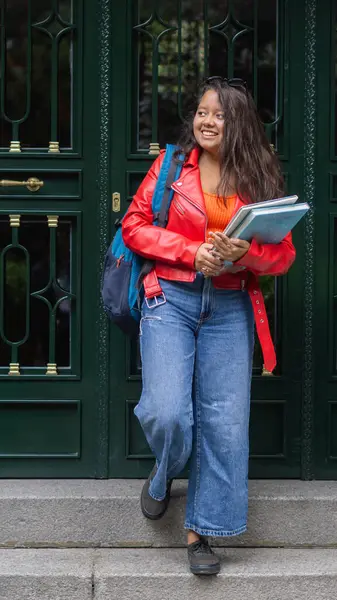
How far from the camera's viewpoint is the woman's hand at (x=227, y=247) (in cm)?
409

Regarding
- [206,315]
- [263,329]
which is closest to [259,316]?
[263,329]

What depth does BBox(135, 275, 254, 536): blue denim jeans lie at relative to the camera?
4293 mm

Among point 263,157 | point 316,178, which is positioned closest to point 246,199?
point 263,157

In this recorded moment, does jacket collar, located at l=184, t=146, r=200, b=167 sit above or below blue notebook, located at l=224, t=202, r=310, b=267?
above

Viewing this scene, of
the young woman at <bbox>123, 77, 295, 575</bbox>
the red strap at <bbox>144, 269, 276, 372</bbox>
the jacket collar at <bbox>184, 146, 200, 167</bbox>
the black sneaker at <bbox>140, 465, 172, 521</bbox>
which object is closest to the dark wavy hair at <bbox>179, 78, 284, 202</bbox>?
the young woman at <bbox>123, 77, 295, 575</bbox>

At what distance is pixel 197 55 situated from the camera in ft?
17.0

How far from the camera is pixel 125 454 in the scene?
17.1 ft

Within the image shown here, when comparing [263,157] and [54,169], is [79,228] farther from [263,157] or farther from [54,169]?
[263,157]

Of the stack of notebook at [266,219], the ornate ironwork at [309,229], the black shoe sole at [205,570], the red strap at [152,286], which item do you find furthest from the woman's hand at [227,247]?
the black shoe sole at [205,570]

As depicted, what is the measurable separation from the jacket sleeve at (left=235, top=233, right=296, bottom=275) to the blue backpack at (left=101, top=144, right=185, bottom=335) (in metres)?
0.42

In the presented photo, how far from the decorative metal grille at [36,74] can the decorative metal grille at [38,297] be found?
0.40 meters

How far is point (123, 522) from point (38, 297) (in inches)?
45.3

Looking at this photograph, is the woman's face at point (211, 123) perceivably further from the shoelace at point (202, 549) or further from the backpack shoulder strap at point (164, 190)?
the shoelace at point (202, 549)

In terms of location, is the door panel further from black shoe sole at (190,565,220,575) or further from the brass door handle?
the brass door handle
